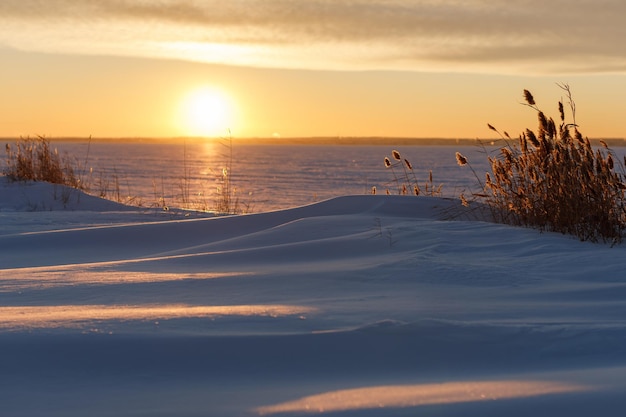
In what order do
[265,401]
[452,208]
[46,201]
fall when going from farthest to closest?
1. [46,201]
2. [452,208]
3. [265,401]

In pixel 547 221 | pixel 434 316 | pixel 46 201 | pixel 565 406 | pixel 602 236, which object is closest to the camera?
pixel 565 406

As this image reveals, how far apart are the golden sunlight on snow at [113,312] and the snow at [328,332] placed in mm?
11

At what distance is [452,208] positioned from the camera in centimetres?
625

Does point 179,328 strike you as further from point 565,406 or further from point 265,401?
point 565,406

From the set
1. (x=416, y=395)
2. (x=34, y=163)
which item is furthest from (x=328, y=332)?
(x=34, y=163)

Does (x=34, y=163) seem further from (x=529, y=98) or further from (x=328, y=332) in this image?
(x=328, y=332)

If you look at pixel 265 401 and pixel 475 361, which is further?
pixel 475 361

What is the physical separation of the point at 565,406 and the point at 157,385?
1.05 metres

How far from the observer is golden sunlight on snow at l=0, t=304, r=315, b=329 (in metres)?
2.31

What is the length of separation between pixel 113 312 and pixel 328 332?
837 millimetres

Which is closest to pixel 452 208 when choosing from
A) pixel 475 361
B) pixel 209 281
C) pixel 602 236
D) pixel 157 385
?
pixel 602 236

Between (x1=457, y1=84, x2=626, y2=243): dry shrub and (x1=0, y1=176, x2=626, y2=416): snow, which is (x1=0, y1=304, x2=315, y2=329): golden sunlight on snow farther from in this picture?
(x1=457, y1=84, x2=626, y2=243): dry shrub

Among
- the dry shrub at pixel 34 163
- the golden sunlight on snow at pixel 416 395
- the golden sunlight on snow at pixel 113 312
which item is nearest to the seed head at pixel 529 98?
the golden sunlight on snow at pixel 113 312

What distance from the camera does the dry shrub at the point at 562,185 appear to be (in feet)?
15.6
